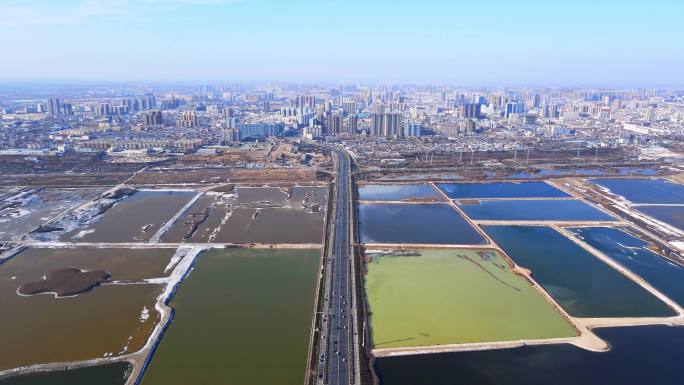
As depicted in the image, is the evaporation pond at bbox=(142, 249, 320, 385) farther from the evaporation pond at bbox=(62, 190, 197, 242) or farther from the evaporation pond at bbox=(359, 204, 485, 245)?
the evaporation pond at bbox=(62, 190, 197, 242)

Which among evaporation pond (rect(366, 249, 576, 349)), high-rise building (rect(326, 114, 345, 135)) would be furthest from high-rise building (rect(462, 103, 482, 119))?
evaporation pond (rect(366, 249, 576, 349))

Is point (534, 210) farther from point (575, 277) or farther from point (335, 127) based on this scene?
point (335, 127)

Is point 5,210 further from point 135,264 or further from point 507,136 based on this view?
point 507,136

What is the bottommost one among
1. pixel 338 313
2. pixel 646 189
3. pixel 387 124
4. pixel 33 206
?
pixel 338 313

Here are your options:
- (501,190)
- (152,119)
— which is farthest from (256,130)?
(501,190)

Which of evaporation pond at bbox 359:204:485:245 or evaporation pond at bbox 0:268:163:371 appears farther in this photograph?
evaporation pond at bbox 359:204:485:245

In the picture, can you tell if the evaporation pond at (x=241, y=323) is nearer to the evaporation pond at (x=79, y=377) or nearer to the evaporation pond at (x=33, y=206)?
the evaporation pond at (x=79, y=377)

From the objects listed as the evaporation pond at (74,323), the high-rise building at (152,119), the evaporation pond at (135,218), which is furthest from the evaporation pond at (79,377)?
the high-rise building at (152,119)
